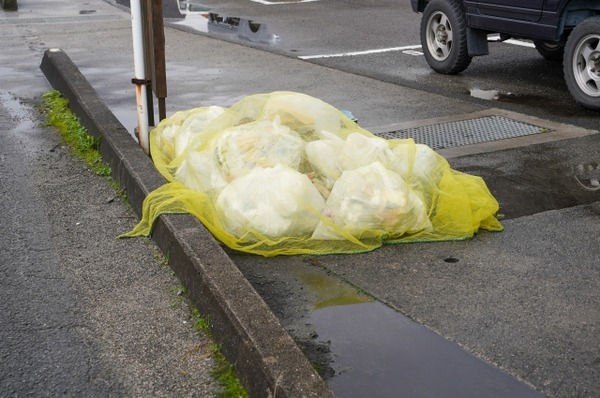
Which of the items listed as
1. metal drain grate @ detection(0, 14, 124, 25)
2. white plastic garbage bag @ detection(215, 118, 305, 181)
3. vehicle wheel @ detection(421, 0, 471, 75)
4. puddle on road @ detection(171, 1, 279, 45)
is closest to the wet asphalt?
white plastic garbage bag @ detection(215, 118, 305, 181)

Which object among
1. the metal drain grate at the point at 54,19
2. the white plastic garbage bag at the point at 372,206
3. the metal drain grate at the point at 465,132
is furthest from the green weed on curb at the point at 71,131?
the metal drain grate at the point at 54,19

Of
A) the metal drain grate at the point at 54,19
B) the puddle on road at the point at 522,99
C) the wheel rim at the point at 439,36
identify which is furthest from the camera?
the metal drain grate at the point at 54,19

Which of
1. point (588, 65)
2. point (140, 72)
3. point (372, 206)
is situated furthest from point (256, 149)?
point (588, 65)

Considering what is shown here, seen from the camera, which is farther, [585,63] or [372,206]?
[585,63]

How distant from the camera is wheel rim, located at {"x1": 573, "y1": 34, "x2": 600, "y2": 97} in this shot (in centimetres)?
781

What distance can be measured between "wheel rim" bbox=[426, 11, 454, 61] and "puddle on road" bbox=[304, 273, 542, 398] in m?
6.15

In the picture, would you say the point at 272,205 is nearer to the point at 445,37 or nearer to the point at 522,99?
the point at 522,99

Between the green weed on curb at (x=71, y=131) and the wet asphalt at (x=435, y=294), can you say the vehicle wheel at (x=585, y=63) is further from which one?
the green weed on curb at (x=71, y=131)

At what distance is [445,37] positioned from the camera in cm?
988

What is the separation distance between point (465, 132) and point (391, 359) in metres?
3.95

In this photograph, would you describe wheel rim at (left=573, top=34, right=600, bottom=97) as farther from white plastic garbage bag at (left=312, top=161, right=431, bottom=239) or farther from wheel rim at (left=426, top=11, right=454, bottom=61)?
white plastic garbage bag at (left=312, top=161, right=431, bottom=239)

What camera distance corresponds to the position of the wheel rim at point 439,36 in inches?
386

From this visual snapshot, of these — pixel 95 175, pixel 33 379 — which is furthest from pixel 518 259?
pixel 95 175

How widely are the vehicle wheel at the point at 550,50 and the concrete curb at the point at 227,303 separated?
5.90 meters
